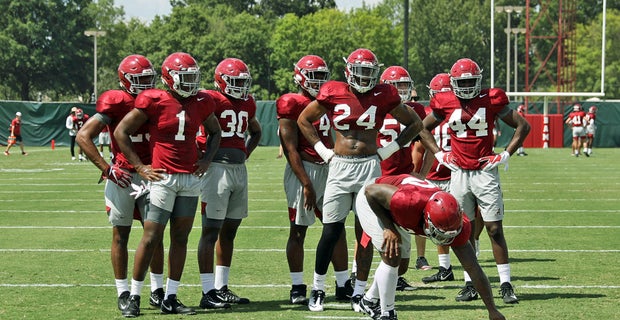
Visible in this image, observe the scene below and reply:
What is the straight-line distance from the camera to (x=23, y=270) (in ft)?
32.5

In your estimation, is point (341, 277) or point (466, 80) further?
point (466, 80)

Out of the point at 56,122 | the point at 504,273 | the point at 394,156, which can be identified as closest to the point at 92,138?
the point at 394,156

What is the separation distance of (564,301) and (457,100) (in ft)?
6.34

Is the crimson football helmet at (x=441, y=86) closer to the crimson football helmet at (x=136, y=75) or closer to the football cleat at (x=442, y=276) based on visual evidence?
the football cleat at (x=442, y=276)

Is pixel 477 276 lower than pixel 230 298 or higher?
higher

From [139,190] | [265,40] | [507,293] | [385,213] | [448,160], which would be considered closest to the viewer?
[385,213]

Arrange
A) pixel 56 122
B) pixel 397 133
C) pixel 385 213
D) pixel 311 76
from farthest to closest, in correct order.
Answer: pixel 56 122 < pixel 397 133 < pixel 311 76 < pixel 385 213

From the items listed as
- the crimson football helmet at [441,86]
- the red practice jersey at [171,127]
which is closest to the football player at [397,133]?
the crimson football helmet at [441,86]

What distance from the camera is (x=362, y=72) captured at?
8000 millimetres

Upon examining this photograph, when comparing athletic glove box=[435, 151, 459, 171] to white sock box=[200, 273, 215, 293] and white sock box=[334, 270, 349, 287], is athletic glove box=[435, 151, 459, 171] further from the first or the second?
white sock box=[200, 273, 215, 293]

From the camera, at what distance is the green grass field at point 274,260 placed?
7.90 m

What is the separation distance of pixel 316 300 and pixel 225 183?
1240mm

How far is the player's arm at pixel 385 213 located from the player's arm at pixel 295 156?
4.82 ft

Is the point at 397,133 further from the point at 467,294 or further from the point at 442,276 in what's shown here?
the point at 467,294
